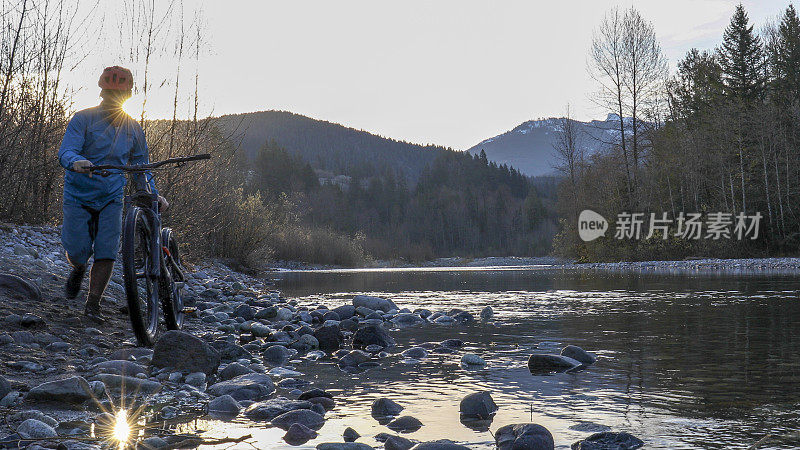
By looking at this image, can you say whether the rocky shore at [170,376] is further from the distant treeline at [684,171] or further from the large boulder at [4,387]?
the distant treeline at [684,171]

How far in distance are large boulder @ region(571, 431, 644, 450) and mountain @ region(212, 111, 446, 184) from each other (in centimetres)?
13228

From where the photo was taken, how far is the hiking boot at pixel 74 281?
4944mm

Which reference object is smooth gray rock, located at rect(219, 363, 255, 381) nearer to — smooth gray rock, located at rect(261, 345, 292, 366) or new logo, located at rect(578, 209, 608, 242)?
smooth gray rock, located at rect(261, 345, 292, 366)

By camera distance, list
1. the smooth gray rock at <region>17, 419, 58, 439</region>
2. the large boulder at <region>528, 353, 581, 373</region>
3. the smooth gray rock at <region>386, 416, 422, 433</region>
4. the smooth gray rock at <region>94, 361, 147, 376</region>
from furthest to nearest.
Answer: the large boulder at <region>528, 353, 581, 373</region>, the smooth gray rock at <region>94, 361, 147, 376</region>, the smooth gray rock at <region>386, 416, 422, 433</region>, the smooth gray rock at <region>17, 419, 58, 439</region>

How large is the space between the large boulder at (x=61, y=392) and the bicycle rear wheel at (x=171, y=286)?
167 cm

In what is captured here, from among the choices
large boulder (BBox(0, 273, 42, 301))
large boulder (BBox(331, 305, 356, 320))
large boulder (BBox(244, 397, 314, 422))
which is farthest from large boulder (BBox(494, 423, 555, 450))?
large boulder (BBox(331, 305, 356, 320))

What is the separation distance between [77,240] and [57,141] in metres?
5.22

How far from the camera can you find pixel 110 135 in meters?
4.61

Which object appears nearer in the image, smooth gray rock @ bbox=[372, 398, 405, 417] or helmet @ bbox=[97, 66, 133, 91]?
smooth gray rock @ bbox=[372, 398, 405, 417]

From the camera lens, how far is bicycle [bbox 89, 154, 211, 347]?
4098 mm

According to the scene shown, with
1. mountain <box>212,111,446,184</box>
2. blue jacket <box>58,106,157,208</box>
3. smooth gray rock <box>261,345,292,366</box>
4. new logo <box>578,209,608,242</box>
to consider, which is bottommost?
smooth gray rock <box>261,345,292,366</box>

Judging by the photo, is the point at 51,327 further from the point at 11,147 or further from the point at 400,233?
the point at 400,233

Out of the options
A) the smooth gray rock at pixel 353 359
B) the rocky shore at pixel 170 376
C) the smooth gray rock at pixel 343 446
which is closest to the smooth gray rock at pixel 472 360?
the rocky shore at pixel 170 376

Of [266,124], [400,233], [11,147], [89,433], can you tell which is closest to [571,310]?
[89,433]
